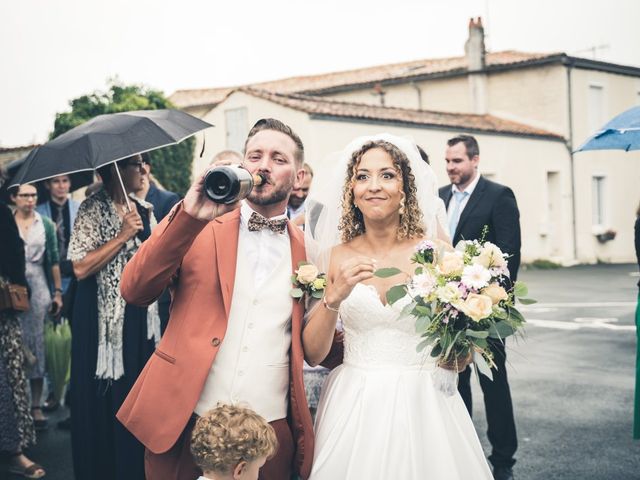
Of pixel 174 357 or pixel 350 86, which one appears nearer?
pixel 174 357

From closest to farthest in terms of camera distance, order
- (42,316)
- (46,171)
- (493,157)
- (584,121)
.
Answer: (46,171) < (42,316) < (493,157) < (584,121)

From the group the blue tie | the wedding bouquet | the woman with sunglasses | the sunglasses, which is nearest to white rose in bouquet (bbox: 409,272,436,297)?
the wedding bouquet

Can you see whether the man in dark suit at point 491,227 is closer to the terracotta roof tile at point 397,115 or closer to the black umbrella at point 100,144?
the black umbrella at point 100,144

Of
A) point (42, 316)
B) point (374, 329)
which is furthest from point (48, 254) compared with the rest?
point (374, 329)

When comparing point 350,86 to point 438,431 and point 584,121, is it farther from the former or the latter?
point 438,431

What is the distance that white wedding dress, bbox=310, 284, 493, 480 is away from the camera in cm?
307

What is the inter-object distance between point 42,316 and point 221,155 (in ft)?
8.45

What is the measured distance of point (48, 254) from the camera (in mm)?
7195

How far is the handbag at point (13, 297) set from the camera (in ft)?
16.9

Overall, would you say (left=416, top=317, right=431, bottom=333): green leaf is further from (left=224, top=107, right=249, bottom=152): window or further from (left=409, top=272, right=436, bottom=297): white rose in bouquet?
(left=224, top=107, right=249, bottom=152): window

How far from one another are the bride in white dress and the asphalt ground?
7.70 feet

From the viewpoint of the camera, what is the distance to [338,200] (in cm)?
368

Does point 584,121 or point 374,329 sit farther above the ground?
point 584,121

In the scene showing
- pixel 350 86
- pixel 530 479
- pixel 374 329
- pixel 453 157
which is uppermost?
pixel 350 86
